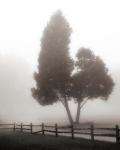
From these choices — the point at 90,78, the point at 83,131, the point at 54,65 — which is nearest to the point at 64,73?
the point at 54,65

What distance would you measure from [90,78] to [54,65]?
4.88 m

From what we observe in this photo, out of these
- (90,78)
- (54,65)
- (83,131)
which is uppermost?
(54,65)

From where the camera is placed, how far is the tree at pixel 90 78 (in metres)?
43.5

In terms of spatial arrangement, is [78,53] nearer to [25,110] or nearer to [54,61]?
[54,61]

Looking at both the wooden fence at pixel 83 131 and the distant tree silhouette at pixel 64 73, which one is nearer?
the wooden fence at pixel 83 131

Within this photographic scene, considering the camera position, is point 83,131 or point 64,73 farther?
point 64,73

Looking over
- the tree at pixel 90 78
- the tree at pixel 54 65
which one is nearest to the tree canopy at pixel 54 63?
the tree at pixel 54 65

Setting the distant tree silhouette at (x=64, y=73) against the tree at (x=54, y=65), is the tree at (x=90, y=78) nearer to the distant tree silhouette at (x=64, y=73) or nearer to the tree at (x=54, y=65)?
the distant tree silhouette at (x=64, y=73)

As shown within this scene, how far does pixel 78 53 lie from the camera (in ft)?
145

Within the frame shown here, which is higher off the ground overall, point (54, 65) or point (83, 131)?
point (54, 65)

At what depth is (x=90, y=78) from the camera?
4362 cm

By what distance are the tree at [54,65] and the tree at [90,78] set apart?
1145 mm

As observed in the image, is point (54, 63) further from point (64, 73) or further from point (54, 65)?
point (64, 73)

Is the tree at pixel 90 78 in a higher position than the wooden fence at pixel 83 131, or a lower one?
higher
